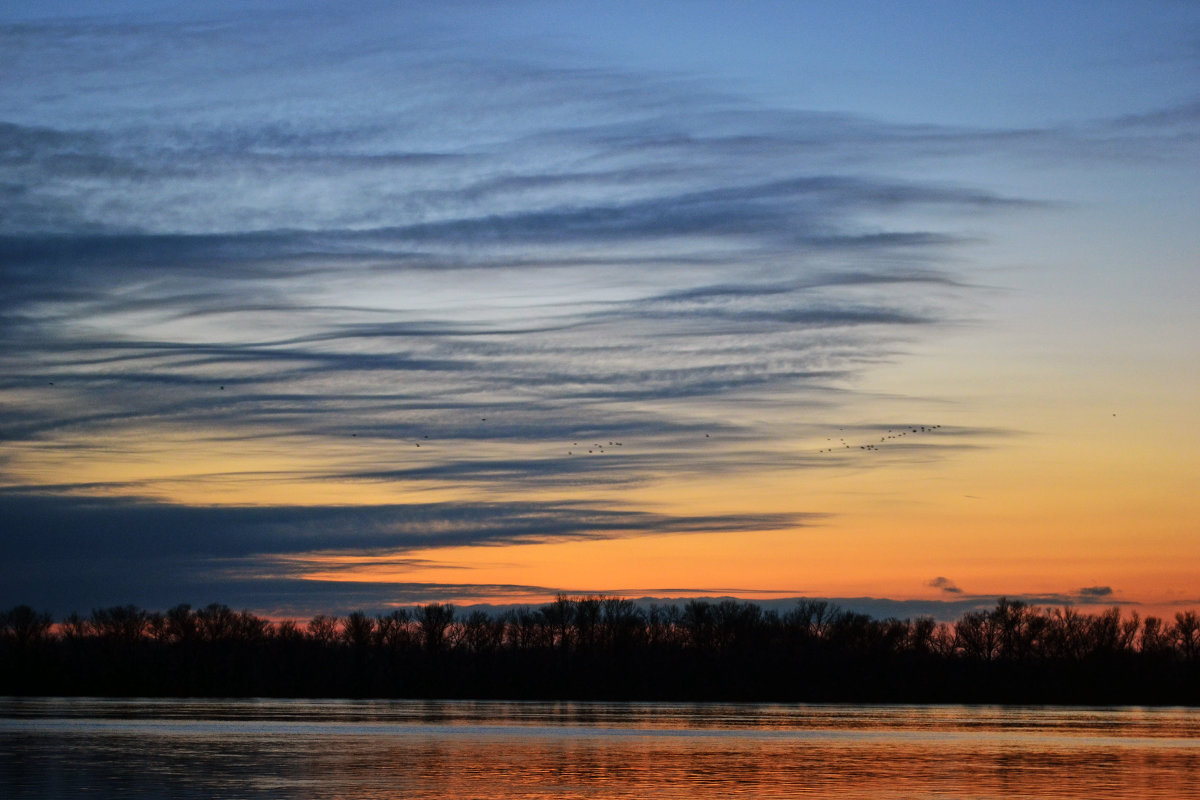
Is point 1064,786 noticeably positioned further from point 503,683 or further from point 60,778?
point 503,683

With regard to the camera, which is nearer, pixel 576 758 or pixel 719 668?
pixel 576 758

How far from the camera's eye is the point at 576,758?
211 feet

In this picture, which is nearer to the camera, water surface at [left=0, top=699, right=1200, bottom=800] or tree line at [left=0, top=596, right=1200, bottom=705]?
water surface at [left=0, top=699, right=1200, bottom=800]

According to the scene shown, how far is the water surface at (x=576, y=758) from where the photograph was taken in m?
48.8

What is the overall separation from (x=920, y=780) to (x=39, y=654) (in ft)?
551

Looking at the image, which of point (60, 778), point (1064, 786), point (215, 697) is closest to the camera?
point (60, 778)

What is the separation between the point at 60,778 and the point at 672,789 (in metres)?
22.5

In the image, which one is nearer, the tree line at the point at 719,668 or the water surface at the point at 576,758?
the water surface at the point at 576,758

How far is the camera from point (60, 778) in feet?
162

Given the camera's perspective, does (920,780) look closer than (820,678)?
Yes

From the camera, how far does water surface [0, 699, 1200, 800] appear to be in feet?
160

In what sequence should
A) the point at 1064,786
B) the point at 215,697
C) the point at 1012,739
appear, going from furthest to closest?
the point at 215,697 → the point at 1012,739 → the point at 1064,786

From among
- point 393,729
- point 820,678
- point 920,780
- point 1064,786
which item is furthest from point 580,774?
point 820,678

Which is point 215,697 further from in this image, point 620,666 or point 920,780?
point 920,780
